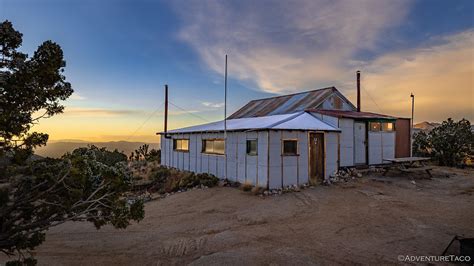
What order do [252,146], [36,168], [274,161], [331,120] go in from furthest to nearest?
[331,120], [252,146], [274,161], [36,168]

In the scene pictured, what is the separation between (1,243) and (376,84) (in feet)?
68.6

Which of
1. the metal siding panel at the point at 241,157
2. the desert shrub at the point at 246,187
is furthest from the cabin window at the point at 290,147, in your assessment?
the desert shrub at the point at 246,187

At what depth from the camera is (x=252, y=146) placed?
12.1 meters

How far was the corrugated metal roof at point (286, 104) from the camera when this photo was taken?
18.0m

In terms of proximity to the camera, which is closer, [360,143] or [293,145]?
[293,145]

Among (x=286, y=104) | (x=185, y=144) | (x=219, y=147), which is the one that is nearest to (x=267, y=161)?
(x=219, y=147)

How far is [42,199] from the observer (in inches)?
202

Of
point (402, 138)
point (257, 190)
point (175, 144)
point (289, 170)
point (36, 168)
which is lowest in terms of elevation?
point (257, 190)

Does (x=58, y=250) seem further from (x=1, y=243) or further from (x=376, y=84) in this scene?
(x=376, y=84)

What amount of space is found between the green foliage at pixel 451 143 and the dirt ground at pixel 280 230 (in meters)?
8.87

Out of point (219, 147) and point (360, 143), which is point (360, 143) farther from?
point (219, 147)

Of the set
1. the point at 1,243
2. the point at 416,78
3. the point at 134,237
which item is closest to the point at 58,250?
the point at 134,237

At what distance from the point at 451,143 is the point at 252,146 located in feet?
49.6

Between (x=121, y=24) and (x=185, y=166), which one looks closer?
(x=121, y=24)
